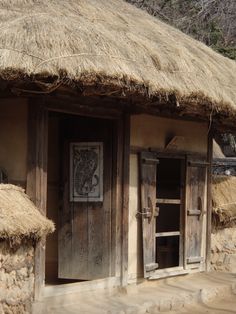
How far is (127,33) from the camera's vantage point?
7312 mm

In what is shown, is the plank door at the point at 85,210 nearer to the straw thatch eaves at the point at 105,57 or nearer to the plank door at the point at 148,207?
the plank door at the point at 148,207

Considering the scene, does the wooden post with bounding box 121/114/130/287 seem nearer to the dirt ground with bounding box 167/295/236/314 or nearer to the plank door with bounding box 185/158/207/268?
the dirt ground with bounding box 167/295/236/314

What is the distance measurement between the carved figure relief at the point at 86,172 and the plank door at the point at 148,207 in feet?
1.95

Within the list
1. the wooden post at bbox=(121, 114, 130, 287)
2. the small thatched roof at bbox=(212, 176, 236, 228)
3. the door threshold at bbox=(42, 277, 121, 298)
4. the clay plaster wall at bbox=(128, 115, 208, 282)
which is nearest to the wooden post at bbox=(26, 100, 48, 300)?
the door threshold at bbox=(42, 277, 121, 298)

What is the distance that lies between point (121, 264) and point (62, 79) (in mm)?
2697

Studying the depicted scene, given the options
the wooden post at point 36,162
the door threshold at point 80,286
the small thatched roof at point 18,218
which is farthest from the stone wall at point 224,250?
the small thatched roof at point 18,218

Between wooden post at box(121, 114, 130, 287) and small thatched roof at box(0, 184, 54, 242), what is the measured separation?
5.72ft

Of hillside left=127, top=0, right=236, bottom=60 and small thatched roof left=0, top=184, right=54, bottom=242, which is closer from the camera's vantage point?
small thatched roof left=0, top=184, right=54, bottom=242

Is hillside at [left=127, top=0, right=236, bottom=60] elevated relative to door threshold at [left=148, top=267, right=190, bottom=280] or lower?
elevated

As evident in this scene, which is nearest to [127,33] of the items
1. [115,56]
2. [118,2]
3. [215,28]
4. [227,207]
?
[115,56]

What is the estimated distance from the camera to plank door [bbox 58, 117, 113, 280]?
7.82 metres

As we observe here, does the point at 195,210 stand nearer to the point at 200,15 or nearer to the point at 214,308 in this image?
the point at 214,308

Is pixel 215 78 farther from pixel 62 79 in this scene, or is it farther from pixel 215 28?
pixel 215 28

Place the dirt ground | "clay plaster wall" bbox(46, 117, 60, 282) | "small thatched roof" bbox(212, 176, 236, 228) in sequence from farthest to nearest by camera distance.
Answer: "small thatched roof" bbox(212, 176, 236, 228) < "clay plaster wall" bbox(46, 117, 60, 282) < the dirt ground
